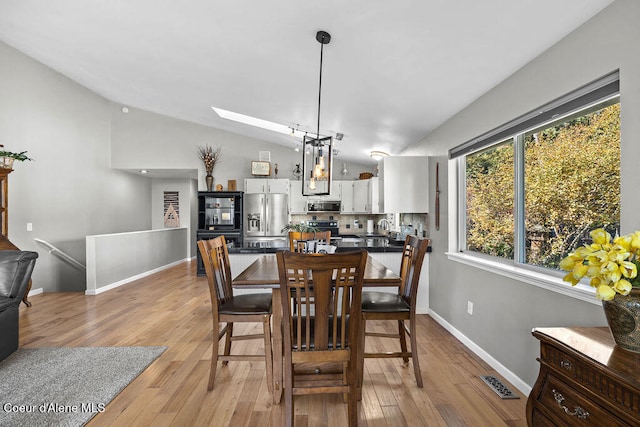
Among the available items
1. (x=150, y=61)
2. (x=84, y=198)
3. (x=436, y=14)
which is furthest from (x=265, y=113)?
(x=84, y=198)

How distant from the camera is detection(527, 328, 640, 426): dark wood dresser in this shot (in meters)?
1.03

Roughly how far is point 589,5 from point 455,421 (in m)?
2.25

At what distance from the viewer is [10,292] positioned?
9.05 ft

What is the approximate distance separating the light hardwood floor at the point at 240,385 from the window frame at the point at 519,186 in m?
0.80

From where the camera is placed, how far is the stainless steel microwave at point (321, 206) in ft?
22.9

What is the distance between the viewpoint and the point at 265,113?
5176 mm

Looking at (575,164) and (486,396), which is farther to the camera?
(486,396)

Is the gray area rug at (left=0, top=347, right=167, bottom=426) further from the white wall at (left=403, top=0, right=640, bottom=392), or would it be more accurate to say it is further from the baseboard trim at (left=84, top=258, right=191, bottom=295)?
the white wall at (left=403, top=0, right=640, bottom=392)

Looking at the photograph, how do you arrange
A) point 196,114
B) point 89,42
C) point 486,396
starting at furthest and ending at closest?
point 196,114 < point 89,42 < point 486,396

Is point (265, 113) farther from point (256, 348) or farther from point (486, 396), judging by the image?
point (486, 396)

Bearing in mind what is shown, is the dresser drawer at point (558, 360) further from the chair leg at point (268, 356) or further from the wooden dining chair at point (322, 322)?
the chair leg at point (268, 356)

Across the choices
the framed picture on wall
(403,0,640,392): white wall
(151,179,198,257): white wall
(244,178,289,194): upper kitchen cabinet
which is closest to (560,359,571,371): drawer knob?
(403,0,640,392): white wall

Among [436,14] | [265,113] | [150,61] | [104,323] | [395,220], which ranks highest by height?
[150,61]

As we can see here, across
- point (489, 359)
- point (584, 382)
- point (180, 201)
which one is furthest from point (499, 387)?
point (180, 201)
